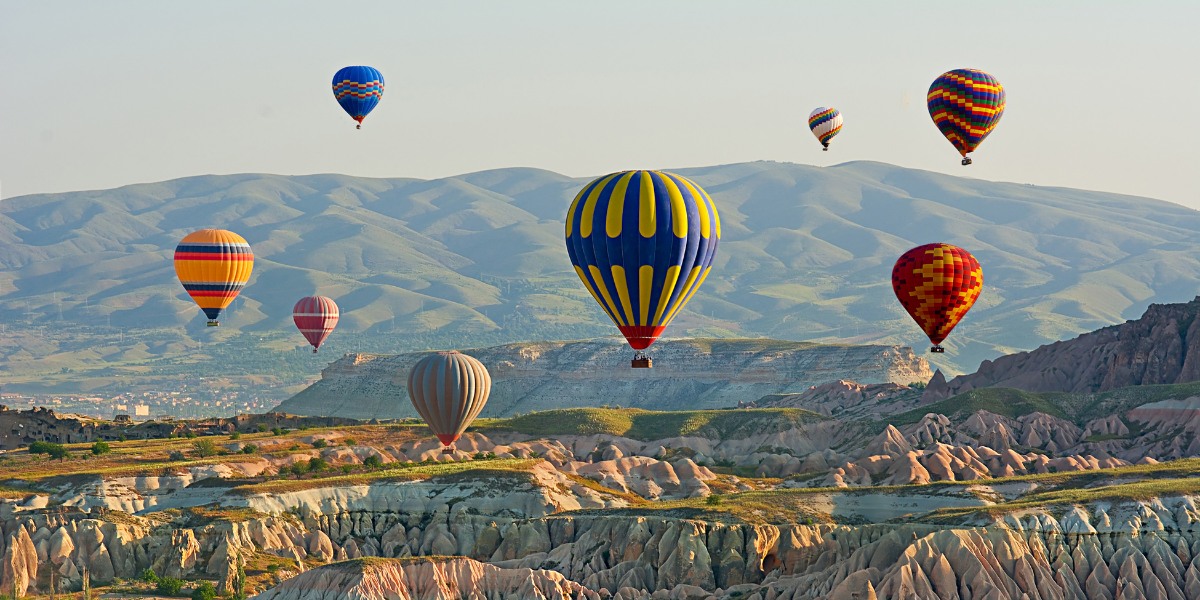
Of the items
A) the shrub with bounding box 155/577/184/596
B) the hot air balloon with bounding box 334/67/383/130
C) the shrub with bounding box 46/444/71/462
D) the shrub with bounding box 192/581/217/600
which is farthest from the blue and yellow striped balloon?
the shrub with bounding box 46/444/71/462

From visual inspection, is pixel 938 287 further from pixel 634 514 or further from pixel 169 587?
pixel 169 587

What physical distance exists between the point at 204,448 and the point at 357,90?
4042 centimetres

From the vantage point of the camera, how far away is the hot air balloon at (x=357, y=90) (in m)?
167

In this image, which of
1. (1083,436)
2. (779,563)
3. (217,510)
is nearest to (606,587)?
(779,563)

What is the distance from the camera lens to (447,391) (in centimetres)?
15025

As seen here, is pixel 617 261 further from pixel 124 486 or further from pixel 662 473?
pixel 662 473

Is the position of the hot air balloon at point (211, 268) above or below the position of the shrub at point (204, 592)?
above

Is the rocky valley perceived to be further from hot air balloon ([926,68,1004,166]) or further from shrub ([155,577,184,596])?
→ hot air balloon ([926,68,1004,166])

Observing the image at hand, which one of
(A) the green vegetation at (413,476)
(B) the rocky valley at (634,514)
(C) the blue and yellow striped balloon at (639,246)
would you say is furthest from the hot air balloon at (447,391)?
(C) the blue and yellow striped balloon at (639,246)

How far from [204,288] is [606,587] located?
6634 cm

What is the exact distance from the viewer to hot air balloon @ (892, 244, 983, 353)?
133 meters

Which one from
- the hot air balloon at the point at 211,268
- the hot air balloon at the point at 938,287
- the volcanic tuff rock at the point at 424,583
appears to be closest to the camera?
the volcanic tuff rock at the point at 424,583

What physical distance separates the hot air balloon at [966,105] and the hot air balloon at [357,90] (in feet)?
191

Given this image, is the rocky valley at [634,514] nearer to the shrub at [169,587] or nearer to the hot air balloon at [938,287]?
the shrub at [169,587]
